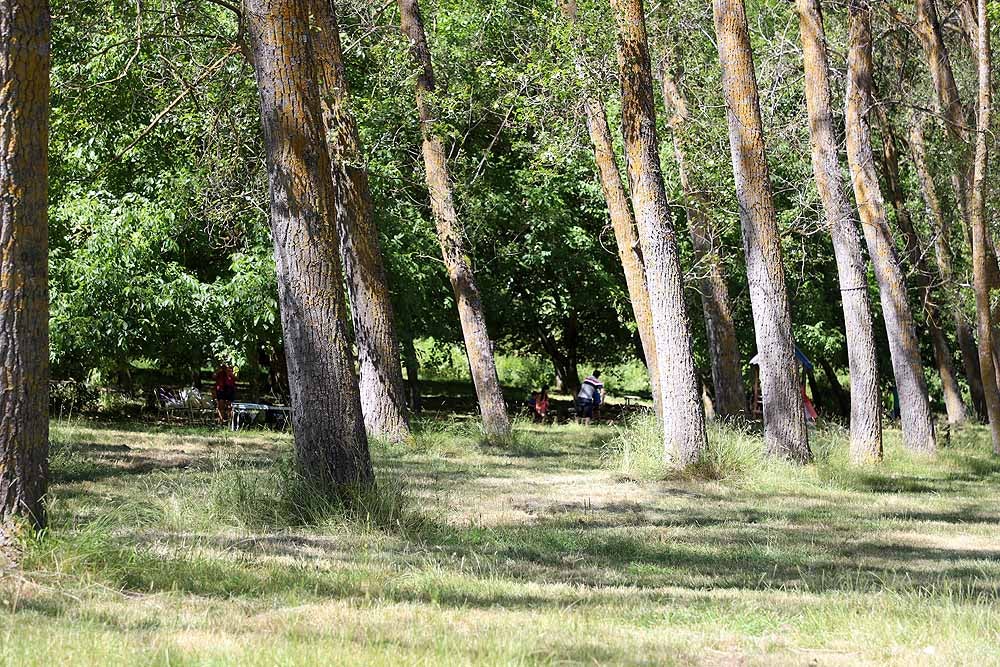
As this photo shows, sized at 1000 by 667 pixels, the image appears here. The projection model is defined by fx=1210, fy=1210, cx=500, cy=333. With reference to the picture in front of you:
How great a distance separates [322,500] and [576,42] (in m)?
8.35

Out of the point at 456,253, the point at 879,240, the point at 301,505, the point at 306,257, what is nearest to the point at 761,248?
the point at 879,240

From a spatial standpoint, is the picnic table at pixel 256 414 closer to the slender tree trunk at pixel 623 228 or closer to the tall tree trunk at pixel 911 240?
the slender tree trunk at pixel 623 228

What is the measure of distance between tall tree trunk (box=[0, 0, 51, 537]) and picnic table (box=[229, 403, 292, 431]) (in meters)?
18.1

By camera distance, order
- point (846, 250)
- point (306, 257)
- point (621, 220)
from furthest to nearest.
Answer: point (621, 220) < point (846, 250) < point (306, 257)

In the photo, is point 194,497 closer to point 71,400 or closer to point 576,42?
point 576,42

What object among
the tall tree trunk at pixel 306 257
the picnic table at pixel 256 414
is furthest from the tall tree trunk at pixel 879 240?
the picnic table at pixel 256 414

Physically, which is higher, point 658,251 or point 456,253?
point 456,253

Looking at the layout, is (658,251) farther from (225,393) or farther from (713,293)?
(225,393)

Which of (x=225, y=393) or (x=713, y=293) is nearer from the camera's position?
(x=713, y=293)

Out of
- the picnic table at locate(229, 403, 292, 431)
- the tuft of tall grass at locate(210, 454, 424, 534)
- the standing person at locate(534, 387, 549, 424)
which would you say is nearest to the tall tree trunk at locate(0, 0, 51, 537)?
the tuft of tall grass at locate(210, 454, 424, 534)

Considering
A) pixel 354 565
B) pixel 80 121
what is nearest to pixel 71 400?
pixel 80 121

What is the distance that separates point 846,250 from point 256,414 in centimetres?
1430

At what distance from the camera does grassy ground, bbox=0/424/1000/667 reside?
219 inches

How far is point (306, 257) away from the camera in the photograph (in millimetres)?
10430
